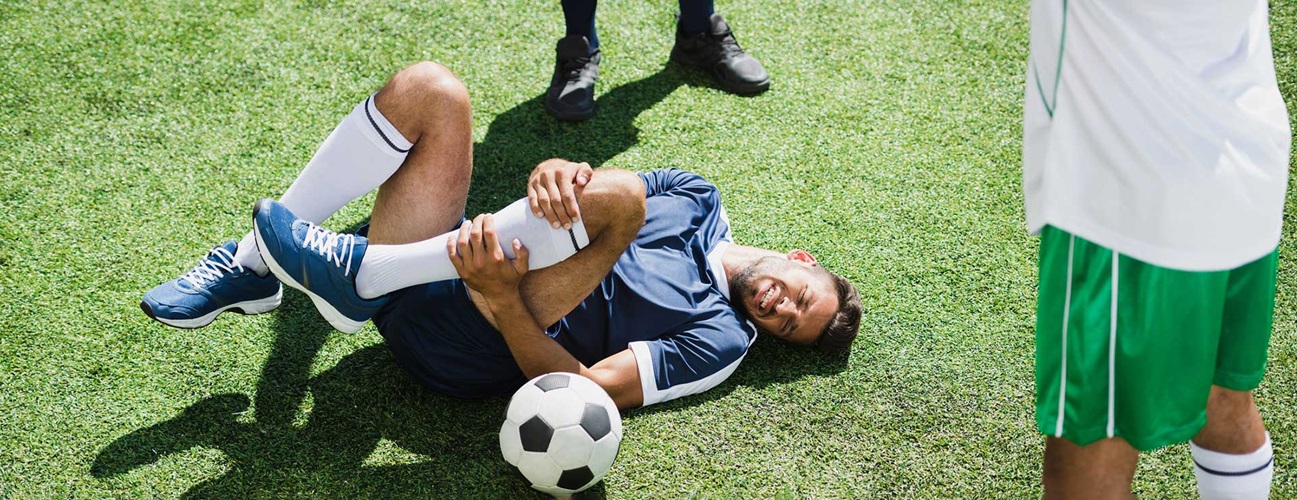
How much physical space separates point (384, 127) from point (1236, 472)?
2058mm

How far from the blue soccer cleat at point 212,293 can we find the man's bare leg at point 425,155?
34cm

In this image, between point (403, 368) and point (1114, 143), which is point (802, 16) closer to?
point (403, 368)

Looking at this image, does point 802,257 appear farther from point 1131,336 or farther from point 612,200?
point 1131,336

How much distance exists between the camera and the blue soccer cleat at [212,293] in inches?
102

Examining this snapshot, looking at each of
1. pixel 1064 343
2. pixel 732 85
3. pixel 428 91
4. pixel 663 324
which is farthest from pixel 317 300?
pixel 732 85

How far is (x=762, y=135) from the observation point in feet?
12.2

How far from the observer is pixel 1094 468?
1888 mm

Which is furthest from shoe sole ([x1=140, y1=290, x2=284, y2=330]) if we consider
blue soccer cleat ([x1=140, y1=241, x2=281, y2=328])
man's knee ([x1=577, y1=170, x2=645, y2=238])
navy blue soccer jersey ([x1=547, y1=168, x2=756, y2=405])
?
man's knee ([x1=577, y1=170, x2=645, y2=238])

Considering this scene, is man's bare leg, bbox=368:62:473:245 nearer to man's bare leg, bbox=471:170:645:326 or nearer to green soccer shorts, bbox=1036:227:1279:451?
man's bare leg, bbox=471:170:645:326

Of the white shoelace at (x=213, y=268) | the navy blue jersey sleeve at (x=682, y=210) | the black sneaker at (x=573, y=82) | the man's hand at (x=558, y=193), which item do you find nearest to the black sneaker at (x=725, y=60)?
the black sneaker at (x=573, y=82)

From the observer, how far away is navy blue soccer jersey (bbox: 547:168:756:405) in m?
2.67

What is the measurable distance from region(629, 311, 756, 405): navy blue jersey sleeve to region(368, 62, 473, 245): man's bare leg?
0.61 meters

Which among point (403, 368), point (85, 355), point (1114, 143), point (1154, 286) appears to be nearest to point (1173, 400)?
point (1154, 286)

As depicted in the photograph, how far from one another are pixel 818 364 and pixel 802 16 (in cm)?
186
